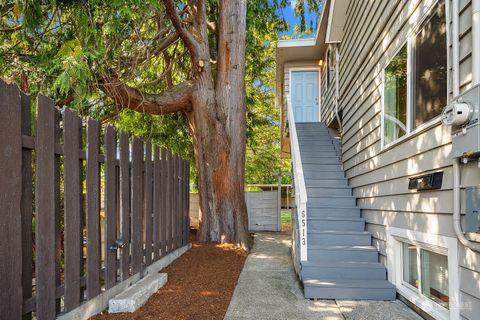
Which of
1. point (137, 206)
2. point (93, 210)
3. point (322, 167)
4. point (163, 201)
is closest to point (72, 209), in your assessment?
point (93, 210)

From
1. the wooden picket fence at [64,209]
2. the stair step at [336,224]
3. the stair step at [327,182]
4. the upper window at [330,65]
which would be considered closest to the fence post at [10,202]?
the wooden picket fence at [64,209]

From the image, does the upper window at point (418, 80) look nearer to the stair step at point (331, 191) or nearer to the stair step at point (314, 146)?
the stair step at point (331, 191)

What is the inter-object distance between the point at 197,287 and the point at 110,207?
1.53m

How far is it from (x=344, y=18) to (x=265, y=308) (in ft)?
22.2

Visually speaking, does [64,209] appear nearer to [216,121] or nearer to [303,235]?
[303,235]

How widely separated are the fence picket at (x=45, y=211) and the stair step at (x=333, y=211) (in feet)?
13.1

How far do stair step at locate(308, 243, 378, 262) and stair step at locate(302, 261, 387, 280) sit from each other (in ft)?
1.02

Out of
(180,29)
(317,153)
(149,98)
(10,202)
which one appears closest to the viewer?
(10,202)

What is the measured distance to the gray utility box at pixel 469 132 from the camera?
96.3 inches

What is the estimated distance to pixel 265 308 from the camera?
12.1 ft

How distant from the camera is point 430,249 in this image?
340cm

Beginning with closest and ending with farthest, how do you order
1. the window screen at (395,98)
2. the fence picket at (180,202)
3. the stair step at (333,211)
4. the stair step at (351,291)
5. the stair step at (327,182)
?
1. the stair step at (351,291)
2. the window screen at (395,98)
3. the stair step at (333,211)
4. the fence picket at (180,202)
5. the stair step at (327,182)

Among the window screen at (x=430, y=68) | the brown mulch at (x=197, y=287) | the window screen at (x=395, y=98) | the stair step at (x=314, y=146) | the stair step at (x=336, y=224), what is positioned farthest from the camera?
the stair step at (x=314, y=146)

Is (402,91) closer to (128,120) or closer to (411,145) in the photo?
(411,145)
